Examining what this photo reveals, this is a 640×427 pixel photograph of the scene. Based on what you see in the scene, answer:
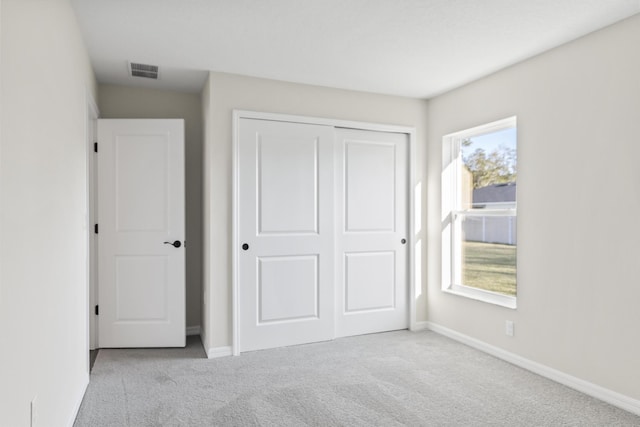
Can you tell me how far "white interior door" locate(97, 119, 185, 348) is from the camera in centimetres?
379

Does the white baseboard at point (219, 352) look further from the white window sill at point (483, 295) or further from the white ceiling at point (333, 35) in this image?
the white ceiling at point (333, 35)

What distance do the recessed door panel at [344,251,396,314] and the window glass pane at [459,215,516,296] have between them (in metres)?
0.73

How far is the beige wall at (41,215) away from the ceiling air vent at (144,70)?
26.5 inches

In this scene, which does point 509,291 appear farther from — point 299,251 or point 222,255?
point 222,255

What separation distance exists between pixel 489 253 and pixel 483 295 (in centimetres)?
39

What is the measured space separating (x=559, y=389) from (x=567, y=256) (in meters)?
0.92

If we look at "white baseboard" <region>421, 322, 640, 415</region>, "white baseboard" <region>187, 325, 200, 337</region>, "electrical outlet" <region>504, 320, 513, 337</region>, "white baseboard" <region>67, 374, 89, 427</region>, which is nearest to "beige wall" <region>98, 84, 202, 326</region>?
"white baseboard" <region>187, 325, 200, 337</region>

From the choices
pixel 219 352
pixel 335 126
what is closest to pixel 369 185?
pixel 335 126

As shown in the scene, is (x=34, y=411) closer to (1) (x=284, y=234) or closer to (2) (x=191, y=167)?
(1) (x=284, y=234)

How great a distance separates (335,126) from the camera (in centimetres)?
411

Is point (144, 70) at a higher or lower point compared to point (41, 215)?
higher

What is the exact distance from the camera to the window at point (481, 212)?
11.9ft

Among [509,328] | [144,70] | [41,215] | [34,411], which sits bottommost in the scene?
[509,328]

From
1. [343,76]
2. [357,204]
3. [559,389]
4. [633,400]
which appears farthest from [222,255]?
[633,400]
